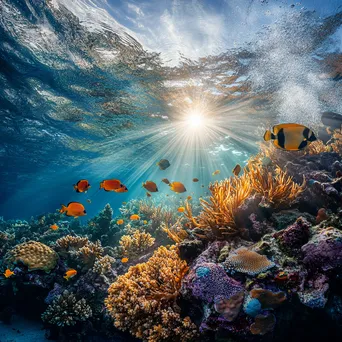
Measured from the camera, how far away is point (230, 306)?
2471 mm

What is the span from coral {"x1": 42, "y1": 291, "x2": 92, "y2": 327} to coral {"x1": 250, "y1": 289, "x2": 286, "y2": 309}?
435cm

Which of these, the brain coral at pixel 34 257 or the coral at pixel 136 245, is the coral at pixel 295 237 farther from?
the brain coral at pixel 34 257

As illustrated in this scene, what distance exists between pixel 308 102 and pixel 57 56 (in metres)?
15.6

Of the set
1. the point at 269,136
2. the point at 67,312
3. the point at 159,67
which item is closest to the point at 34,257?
the point at 67,312

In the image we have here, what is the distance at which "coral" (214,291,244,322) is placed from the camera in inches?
96.3

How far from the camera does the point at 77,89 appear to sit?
42.2 feet

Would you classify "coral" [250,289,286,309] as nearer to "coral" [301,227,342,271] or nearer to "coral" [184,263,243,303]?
"coral" [184,263,243,303]

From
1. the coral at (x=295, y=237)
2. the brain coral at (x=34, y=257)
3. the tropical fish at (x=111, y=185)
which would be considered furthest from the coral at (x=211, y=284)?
the brain coral at (x=34, y=257)

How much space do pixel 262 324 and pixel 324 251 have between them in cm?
111

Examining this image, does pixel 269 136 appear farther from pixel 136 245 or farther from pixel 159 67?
pixel 159 67

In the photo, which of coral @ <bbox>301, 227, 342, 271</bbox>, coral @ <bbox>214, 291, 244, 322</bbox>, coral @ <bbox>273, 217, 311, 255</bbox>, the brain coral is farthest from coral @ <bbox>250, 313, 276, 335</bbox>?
the brain coral

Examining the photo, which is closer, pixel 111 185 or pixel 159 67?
pixel 111 185

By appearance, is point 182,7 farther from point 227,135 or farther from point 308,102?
point 227,135

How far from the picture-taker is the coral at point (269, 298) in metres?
2.35
